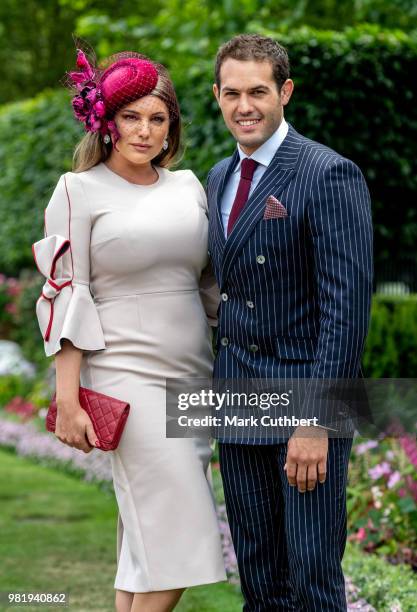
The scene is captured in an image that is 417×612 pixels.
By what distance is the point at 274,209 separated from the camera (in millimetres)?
3105

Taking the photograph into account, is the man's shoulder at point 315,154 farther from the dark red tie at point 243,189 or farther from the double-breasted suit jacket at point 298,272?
the dark red tie at point 243,189

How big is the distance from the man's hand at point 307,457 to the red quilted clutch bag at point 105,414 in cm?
57

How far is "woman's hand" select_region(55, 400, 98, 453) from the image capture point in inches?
129

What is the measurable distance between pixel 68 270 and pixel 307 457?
99 centimetres

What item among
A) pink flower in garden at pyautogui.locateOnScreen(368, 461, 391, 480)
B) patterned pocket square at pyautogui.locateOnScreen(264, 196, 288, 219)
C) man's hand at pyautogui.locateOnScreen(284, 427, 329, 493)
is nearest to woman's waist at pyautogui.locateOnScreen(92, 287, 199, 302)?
patterned pocket square at pyautogui.locateOnScreen(264, 196, 288, 219)

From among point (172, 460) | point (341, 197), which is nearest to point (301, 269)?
point (341, 197)

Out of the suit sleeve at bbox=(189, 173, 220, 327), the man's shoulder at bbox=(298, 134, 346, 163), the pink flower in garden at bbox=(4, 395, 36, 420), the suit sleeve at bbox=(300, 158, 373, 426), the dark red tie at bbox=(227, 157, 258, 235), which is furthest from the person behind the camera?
the pink flower in garden at bbox=(4, 395, 36, 420)

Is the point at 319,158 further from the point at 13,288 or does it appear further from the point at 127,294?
the point at 13,288

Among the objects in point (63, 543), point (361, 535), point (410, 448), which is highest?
point (410, 448)

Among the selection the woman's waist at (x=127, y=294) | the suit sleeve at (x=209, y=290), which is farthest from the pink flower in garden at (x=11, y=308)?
the woman's waist at (x=127, y=294)

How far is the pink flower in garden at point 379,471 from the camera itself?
16.9 feet

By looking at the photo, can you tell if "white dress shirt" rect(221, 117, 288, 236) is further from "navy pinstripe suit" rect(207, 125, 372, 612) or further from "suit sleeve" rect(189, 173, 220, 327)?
"suit sleeve" rect(189, 173, 220, 327)

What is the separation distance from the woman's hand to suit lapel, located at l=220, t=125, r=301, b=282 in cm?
67

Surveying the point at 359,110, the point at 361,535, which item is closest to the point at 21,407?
the point at 359,110
